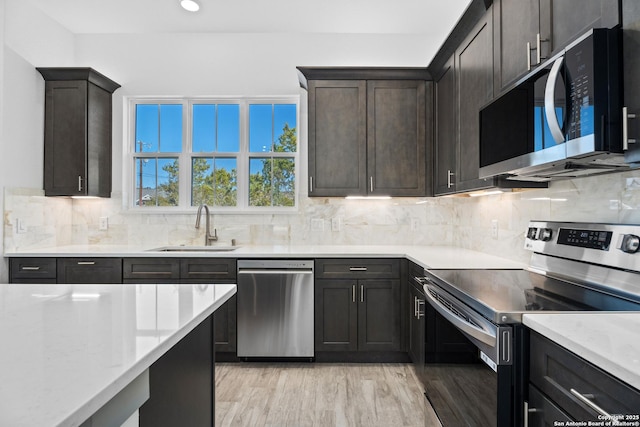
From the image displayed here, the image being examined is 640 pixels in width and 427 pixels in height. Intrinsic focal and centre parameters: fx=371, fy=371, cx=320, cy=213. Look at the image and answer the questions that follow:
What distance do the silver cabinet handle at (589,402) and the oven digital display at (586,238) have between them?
0.83m

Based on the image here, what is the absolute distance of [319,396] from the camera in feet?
8.11

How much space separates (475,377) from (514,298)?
13.3 inches

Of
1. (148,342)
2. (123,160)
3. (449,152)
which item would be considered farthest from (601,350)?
(123,160)

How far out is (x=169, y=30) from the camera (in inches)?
140

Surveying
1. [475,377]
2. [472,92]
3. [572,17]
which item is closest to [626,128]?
[572,17]

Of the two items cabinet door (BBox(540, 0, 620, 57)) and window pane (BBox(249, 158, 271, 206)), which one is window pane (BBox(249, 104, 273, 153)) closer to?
window pane (BBox(249, 158, 271, 206))

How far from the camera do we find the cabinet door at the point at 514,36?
1635mm

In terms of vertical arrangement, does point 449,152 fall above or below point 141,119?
below

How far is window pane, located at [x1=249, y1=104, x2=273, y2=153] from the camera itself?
12.3 feet

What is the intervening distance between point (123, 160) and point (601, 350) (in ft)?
12.8

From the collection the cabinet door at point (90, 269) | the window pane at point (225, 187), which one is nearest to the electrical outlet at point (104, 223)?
the cabinet door at point (90, 269)

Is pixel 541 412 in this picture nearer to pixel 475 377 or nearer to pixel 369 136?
pixel 475 377

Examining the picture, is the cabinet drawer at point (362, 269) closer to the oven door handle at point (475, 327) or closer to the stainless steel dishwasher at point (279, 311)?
the stainless steel dishwasher at point (279, 311)

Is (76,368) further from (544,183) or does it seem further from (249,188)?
(249,188)
